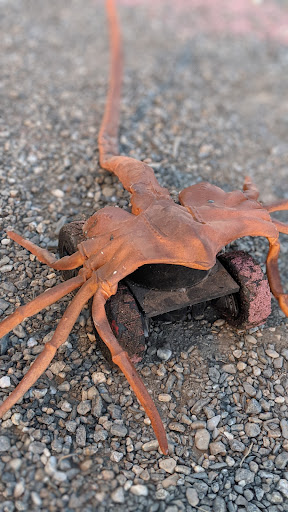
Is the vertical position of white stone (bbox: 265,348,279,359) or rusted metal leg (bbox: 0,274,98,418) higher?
rusted metal leg (bbox: 0,274,98,418)

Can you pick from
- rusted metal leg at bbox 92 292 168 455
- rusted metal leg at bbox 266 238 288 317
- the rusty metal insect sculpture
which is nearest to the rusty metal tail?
the rusty metal insect sculpture

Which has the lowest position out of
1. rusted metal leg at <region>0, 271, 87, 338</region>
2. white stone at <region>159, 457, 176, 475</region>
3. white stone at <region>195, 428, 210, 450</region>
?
white stone at <region>195, 428, 210, 450</region>

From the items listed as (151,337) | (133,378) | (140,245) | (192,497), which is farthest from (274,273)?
(192,497)

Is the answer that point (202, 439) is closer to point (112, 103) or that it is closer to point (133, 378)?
point (133, 378)

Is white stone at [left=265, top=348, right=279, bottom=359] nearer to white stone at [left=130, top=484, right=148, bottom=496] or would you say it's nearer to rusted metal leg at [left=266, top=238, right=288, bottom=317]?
rusted metal leg at [left=266, top=238, right=288, bottom=317]

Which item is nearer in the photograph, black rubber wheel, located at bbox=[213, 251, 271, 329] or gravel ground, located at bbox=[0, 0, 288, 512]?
gravel ground, located at bbox=[0, 0, 288, 512]
